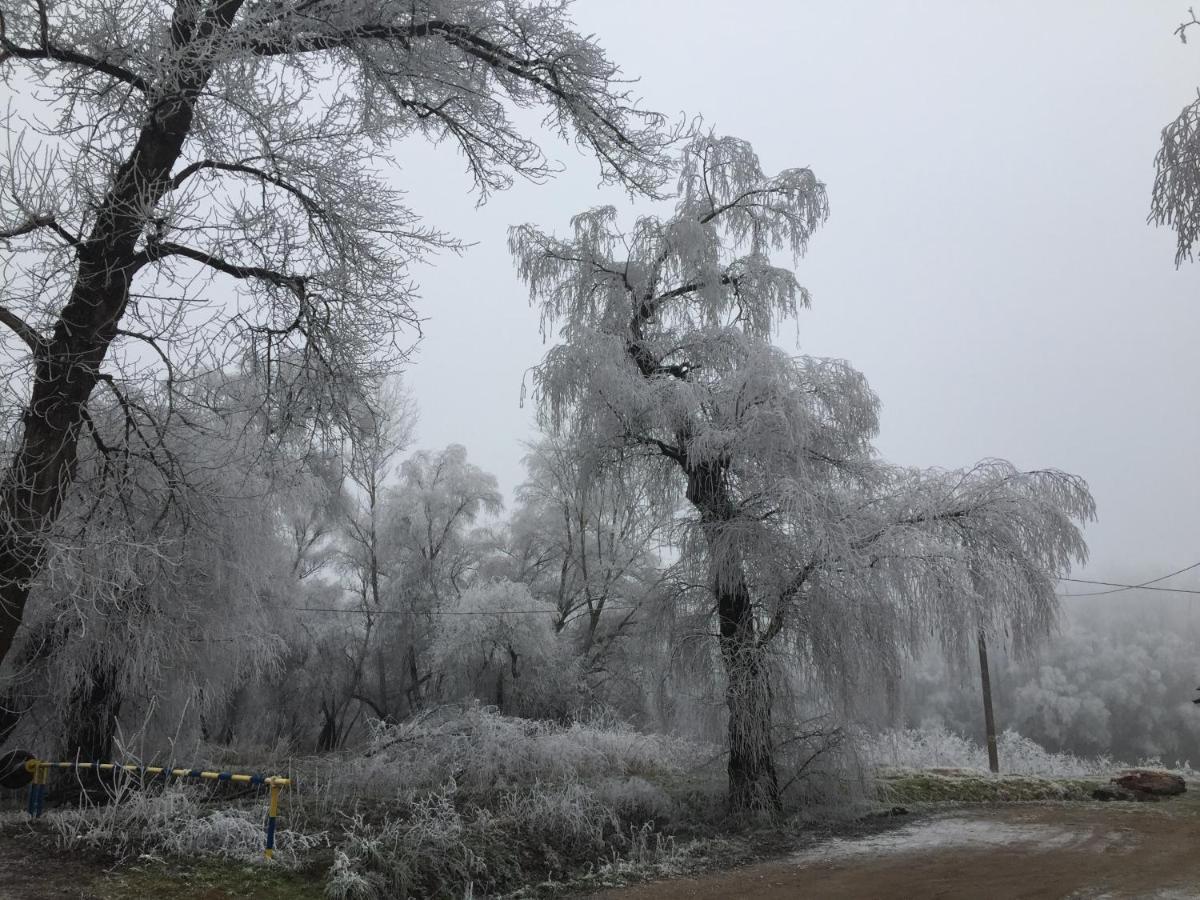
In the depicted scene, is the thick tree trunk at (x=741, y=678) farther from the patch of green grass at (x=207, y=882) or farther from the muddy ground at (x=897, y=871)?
the patch of green grass at (x=207, y=882)

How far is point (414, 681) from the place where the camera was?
24.0m

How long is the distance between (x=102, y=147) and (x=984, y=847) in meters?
9.10

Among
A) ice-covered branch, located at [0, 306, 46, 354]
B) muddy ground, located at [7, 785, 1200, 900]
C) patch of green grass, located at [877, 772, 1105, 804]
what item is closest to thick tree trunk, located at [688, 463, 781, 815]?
muddy ground, located at [7, 785, 1200, 900]

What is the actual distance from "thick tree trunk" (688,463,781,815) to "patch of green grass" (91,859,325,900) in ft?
16.1

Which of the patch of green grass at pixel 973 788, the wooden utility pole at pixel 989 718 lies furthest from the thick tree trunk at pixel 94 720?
the wooden utility pole at pixel 989 718

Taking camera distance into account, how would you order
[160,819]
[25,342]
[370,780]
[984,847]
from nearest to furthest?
1. [25,342]
2. [160,819]
3. [984,847]
4. [370,780]

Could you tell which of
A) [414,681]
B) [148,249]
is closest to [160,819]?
[148,249]

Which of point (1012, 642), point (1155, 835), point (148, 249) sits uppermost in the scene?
point (148, 249)

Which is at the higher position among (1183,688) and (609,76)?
(609,76)

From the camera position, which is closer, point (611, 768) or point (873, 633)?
point (873, 633)

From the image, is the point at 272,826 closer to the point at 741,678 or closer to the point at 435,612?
the point at 741,678

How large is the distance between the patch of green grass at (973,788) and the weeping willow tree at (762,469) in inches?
122

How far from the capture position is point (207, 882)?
6.21 meters

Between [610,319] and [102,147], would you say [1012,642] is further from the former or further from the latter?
[102,147]
